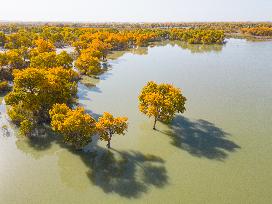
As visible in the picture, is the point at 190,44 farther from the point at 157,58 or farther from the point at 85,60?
the point at 85,60

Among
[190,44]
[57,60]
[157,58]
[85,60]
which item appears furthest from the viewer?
[190,44]

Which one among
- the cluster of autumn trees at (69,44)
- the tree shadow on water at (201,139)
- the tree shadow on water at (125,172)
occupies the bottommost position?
the tree shadow on water at (125,172)

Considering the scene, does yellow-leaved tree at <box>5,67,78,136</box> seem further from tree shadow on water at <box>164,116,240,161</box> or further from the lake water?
tree shadow on water at <box>164,116,240,161</box>

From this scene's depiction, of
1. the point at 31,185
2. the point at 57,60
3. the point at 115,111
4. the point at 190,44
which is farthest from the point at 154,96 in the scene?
the point at 190,44

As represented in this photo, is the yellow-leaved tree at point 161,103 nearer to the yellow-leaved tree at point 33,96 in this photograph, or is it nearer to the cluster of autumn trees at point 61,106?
the cluster of autumn trees at point 61,106

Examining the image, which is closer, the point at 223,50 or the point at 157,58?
the point at 157,58

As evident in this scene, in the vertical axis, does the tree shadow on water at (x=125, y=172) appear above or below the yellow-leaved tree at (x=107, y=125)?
below

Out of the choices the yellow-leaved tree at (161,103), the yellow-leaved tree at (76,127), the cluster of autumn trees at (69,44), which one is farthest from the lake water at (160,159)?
the cluster of autumn trees at (69,44)
